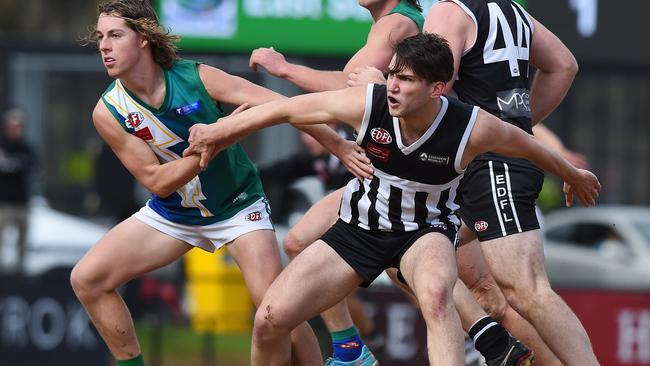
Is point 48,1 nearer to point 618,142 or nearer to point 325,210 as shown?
point 618,142

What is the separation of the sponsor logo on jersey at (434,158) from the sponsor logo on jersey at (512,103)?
2.14ft

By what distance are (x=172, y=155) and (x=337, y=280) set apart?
1161 mm

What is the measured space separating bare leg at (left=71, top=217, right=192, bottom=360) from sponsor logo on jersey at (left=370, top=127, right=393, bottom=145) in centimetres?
A: 131

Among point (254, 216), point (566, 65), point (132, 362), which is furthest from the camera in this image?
point (566, 65)

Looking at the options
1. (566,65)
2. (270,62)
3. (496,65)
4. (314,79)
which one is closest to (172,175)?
(270,62)

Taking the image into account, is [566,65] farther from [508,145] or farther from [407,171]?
[407,171]

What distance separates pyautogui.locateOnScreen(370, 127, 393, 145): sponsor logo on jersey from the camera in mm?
6652

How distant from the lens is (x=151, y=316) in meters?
12.6

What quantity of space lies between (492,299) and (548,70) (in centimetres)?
129

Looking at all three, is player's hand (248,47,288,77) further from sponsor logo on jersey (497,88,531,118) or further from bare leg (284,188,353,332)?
sponsor logo on jersey (497,88,531,118)

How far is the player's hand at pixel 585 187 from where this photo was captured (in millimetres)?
7059

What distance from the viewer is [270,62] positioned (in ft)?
23.7

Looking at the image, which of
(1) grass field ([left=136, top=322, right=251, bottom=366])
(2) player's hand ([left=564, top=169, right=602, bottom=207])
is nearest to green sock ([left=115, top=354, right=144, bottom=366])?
(2) player's hand ([left=564, top=169, right=602, bottom=207])

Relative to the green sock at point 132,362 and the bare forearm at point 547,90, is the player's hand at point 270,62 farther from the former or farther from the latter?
the green sock at point 132,362
